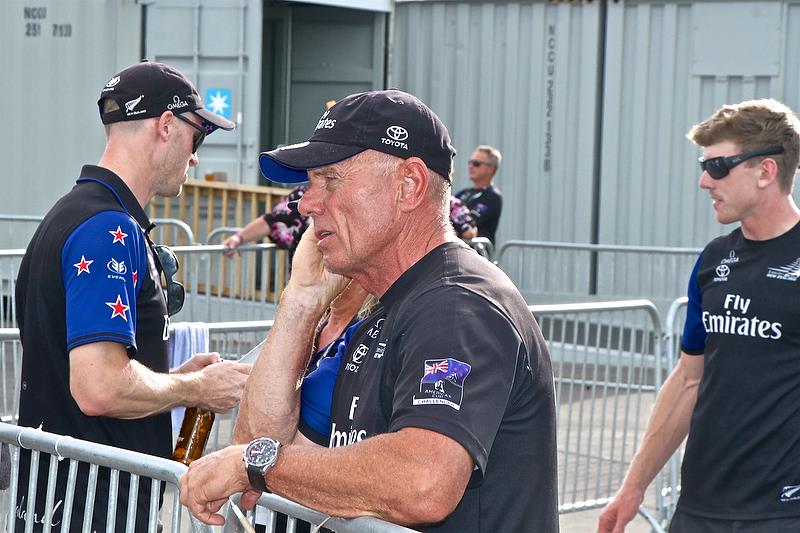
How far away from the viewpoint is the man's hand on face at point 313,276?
123 inches

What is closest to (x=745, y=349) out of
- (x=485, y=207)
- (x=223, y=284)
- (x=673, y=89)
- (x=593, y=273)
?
(x=223, y=284)

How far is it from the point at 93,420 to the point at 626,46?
33.8 feet

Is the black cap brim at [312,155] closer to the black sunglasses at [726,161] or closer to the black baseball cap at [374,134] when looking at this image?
the black baseball cap at [374,134]

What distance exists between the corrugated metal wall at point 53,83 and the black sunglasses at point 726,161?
32.3 ft

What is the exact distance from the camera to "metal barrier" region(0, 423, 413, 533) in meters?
2.70

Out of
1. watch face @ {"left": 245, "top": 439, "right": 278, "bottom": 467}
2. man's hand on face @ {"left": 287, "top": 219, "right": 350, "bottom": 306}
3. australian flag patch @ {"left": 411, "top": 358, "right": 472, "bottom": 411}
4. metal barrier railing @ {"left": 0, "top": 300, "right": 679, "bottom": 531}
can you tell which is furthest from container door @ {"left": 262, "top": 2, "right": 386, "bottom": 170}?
australian flag patch @ {"left": 411, "top": 358, "right": 472, "bottom": 411}

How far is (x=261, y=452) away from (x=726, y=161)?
7.41 ft

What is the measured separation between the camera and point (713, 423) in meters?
4.14

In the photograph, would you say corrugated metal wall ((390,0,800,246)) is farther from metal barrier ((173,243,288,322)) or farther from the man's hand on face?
the man's hand on face

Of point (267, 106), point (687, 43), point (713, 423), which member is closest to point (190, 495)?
point (713, 423)

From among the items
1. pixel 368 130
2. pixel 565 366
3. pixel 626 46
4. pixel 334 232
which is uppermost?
pixel 626 46

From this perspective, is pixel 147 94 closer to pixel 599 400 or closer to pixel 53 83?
pixel 599 400

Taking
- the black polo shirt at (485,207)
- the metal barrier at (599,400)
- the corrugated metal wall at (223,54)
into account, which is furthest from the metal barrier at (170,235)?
the metal barrier at (599,400)

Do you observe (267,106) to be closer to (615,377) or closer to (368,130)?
(615,377)
